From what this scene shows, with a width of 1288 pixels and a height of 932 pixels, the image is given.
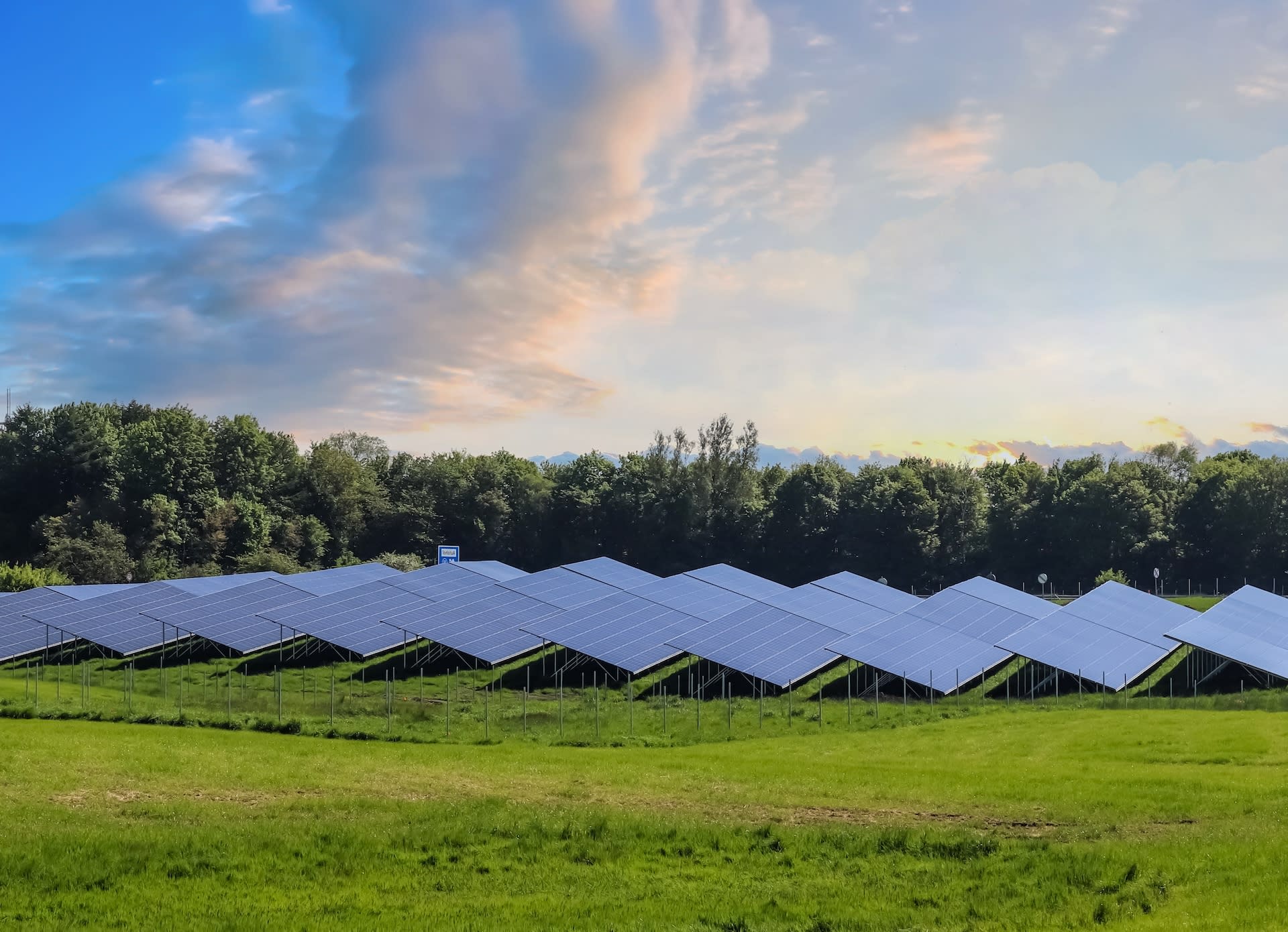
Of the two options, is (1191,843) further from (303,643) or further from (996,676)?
(303,643)

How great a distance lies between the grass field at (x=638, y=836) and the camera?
51.8 feet

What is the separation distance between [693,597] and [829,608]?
7156mm

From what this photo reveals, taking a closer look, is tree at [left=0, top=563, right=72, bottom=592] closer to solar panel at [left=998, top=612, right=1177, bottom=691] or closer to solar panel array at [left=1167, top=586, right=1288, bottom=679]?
solar panel at [left=998, top=612, right=1177, bottom=691]

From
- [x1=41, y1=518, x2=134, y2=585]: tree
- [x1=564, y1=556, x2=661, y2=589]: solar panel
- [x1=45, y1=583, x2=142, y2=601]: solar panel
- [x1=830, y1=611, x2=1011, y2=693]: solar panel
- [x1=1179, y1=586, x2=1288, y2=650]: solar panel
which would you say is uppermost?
[x1=41, y1=518, x2=134, y2=585]: tree

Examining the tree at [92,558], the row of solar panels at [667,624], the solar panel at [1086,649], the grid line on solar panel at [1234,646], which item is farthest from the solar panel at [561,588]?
the tree at [92,558]

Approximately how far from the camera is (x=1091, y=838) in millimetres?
19906

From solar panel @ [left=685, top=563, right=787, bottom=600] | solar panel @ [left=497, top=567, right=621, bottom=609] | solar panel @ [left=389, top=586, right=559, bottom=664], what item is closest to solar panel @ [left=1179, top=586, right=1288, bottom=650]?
solar panel @ [left=685, top=563, right=787, bottom=600]

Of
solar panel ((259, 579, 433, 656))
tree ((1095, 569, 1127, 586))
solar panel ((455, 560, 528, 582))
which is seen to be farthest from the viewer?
tree ((1095, 569, 1127, 586))

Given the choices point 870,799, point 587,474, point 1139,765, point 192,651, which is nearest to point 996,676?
point 1139,765

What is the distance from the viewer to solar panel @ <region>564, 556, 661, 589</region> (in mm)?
61969

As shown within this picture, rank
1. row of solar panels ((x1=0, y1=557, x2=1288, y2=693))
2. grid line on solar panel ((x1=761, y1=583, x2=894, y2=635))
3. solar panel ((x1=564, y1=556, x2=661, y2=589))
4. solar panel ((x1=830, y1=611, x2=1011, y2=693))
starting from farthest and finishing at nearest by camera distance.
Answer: solar panel ((x1=564, y1=556, x2=661, y2=589)), grid line on solar panel ((x1=761, y1=583, x2=894, y2=635)), row of solar panels ((x1=0, y1=557, x2=1288, y2=693)), solar panel ((x1=830, y1=611, x2=1011, y2=693))

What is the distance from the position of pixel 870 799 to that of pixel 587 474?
9298 cm

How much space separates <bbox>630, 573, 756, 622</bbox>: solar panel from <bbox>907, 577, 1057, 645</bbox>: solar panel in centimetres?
929

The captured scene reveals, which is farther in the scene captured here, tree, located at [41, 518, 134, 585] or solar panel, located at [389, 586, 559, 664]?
tree, located at [41, 518, 134, 585]
